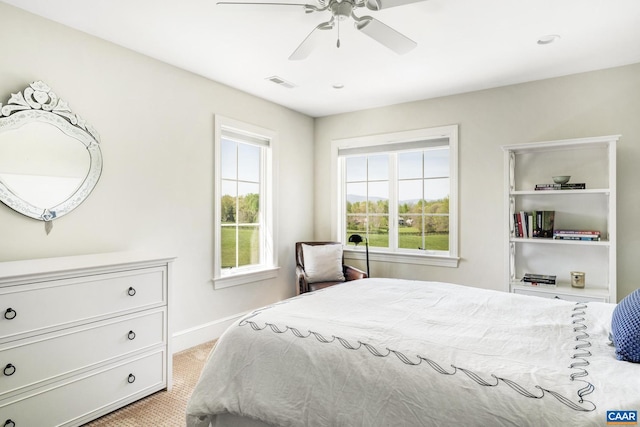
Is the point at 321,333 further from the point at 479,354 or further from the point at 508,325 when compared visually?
the point at 508,325

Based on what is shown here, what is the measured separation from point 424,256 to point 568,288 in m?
1.40

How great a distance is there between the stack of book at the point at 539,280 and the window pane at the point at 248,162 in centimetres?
304

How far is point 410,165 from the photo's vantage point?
4.38m

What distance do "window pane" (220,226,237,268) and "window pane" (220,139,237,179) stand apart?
58cm

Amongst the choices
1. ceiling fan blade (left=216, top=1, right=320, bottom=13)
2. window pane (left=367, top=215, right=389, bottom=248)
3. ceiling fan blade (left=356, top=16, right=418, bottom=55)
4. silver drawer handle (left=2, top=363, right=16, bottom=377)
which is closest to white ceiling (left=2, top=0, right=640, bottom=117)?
ceiling fan blade (left=216, top=1, right=320, bottom=13)

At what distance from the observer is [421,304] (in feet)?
7.13

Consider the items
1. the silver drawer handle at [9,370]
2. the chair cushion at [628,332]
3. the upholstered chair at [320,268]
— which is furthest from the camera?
the upholstered chair at [320,268]

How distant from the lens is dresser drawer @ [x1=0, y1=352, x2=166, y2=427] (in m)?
1.89

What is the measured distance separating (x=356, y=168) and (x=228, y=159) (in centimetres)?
175

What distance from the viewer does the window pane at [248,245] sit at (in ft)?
13.2

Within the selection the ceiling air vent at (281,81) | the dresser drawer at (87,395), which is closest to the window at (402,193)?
the ceiling air vent at (281,81)

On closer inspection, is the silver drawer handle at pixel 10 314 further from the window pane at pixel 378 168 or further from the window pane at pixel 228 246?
the window pane at pixel 378 168

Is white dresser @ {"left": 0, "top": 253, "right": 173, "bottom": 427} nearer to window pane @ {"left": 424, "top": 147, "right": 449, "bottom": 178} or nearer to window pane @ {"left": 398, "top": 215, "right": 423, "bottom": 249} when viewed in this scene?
window pane @ {"left": 398, "top": 215, "right": 423, "bottom": 249}

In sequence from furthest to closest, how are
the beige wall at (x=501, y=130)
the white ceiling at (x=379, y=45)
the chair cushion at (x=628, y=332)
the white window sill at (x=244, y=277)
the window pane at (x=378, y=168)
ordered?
1. the window pane at (x=378, y=168)
2. the white window sill at (x=244, y=277)
3. the beige wall at (x=501, y=130)
4. the white ceiling at (x=379, y=45)
5. the chair cushion at (x=628, y=332)
